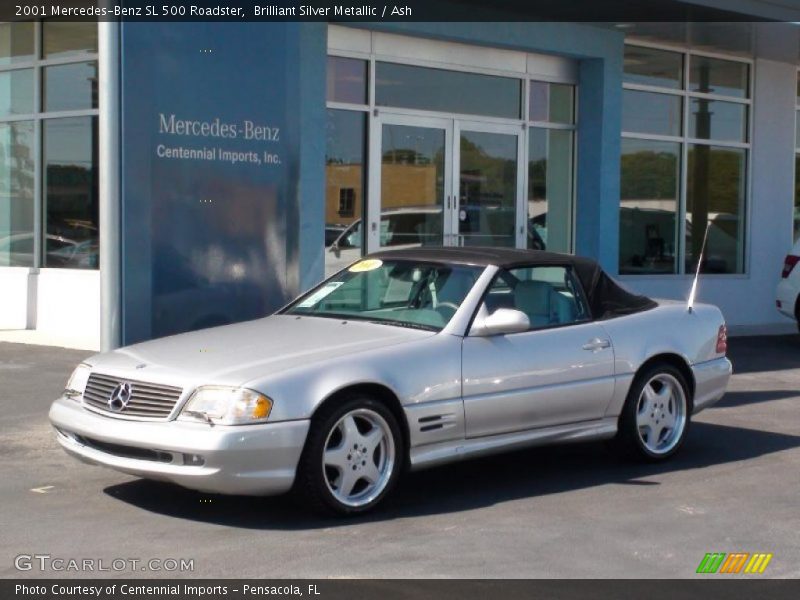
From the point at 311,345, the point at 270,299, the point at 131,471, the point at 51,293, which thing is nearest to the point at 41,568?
the point at 131,471

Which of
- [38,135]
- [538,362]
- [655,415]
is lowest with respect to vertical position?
[655,415]

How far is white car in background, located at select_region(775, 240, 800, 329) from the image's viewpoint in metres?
15.8

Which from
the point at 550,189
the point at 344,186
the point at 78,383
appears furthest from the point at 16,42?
the point at 78,383

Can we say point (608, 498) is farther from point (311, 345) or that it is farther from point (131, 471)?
point (131, 471)

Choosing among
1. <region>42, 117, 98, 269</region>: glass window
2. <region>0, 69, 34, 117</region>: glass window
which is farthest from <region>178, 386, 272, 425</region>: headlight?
<region>0, 69, 34, 117</region>: glass window

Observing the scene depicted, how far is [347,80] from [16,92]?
4.08m

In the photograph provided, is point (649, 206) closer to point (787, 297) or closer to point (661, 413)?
point (787, 297)

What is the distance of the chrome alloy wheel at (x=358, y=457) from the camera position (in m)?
6.33

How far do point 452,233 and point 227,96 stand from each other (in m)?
5.06

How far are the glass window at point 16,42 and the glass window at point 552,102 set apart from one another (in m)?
6.17

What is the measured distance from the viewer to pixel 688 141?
17281mm

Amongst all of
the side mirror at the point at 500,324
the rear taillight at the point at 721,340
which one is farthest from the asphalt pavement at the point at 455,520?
the side mirror at the point at 500,324

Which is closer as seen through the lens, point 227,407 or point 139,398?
point 227,407

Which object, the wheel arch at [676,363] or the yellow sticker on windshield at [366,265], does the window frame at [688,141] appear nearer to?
the wheel arch at [676,363]
